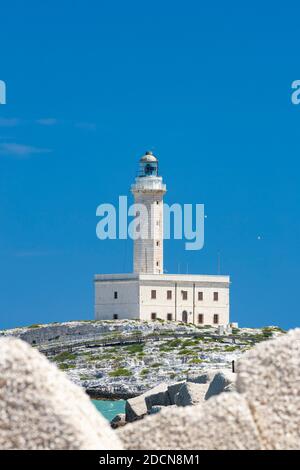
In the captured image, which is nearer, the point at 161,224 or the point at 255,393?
the point at 255,393

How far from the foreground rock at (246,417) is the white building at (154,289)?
71337 millimetres

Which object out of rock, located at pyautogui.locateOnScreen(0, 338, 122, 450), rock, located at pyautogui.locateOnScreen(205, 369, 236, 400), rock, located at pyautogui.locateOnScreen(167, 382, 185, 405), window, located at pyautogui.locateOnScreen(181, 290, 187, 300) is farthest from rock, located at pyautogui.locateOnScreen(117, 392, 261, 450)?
window, located at pyautogui.locateOnScreen(181, 290, 187, 300)

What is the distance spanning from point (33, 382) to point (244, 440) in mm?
1154

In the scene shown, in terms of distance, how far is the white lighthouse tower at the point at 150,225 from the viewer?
82.8m

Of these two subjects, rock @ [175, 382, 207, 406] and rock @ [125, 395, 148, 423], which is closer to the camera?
rock @ [175, 382, 207, 406]

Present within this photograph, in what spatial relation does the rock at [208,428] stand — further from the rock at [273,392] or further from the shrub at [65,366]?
the shrub at [65,366]

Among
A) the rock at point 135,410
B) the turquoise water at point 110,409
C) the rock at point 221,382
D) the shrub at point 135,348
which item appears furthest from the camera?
the shrub at point 135,348

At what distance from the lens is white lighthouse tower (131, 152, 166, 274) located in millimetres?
82750

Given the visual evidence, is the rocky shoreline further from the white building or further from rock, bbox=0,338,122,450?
rock, bbox=0,338,122,450

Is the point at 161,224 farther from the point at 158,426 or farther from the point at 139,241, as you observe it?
the point at 158,426

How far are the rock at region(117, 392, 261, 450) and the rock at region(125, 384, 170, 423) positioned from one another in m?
20.7

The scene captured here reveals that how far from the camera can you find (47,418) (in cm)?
593

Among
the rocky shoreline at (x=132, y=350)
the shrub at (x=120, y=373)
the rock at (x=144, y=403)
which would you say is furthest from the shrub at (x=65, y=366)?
the rock at (x=144, y=403)
